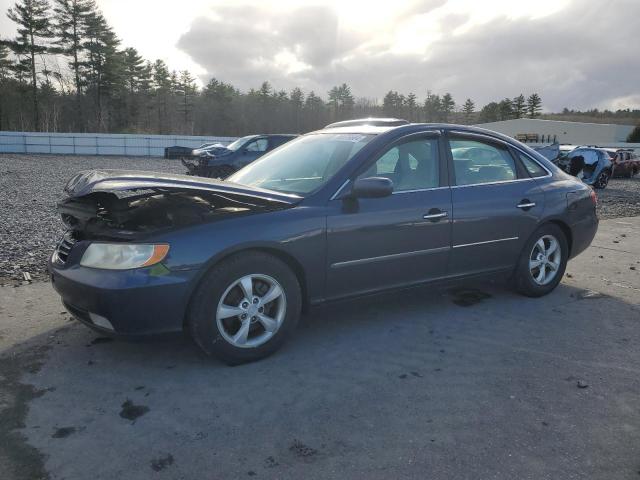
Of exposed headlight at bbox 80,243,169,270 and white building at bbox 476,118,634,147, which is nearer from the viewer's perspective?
exposed headlight at bbox 80,243,169,270

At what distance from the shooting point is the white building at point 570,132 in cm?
6003

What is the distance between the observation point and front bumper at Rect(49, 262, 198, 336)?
3.04 meters

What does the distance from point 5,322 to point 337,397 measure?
285 cm

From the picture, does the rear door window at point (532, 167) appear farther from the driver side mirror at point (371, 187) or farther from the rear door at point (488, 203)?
the driver side mirror at point (371, 187)

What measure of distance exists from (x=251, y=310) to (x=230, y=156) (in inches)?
504

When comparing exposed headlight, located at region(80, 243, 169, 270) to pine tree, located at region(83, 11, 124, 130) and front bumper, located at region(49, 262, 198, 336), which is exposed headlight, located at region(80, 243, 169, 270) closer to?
front bumper, located at region(49, 262, 198, 336)

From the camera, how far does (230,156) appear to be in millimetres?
15633

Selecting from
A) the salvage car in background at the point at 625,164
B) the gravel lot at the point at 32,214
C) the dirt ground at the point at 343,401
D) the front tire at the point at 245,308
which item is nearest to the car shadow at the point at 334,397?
the dirt ground at the point at 343,401

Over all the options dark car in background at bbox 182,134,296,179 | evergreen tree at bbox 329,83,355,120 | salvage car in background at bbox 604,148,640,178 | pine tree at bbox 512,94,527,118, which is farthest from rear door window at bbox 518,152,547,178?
pine tree at bbox 512,94,527,118

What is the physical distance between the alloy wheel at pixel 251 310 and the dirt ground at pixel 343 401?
0.65ft

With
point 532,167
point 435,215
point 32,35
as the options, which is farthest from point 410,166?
point 32,35

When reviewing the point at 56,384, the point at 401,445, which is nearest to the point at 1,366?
the point at 56,384

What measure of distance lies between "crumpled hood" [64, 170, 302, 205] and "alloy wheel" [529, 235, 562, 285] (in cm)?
263

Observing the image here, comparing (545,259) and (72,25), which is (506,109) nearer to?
(72,25)
